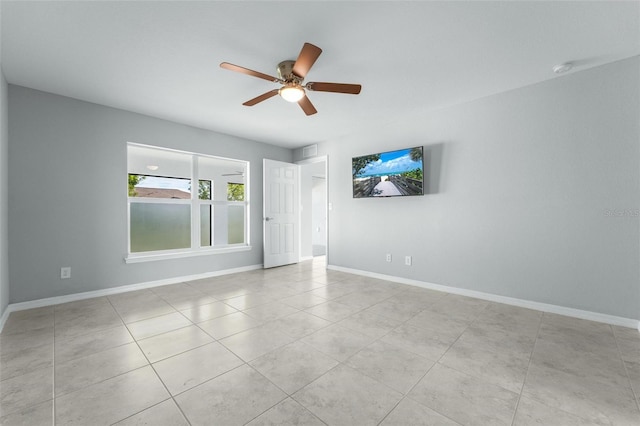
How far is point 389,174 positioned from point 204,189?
321cm

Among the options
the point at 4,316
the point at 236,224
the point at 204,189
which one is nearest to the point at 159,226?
the point at 204,189

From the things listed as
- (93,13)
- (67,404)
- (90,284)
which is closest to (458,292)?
(67,404)

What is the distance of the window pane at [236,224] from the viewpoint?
5.06 m

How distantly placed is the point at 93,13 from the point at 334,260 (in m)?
4.43

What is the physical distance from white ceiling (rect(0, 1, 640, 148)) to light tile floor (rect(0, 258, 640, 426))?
257cm

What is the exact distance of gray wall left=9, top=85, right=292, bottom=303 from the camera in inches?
119

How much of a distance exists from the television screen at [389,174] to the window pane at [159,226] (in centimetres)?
296

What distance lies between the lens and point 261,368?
1.85 meters

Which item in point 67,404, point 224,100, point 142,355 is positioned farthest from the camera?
point 224,100

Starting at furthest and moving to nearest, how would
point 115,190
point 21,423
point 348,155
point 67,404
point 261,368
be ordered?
1. point 348,155
2. point 115,190
3. point 261,368
4. point 67,404
5. point 21,423

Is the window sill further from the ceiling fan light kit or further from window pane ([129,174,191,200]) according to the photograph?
the ceiling fan light kit

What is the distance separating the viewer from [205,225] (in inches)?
185

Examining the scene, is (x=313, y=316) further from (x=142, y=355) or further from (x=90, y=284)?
(x=90, y=284)

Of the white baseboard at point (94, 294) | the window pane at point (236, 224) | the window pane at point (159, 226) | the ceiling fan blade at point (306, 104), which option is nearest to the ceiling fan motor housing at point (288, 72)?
the ceiling fan blade at point (306, 104)
